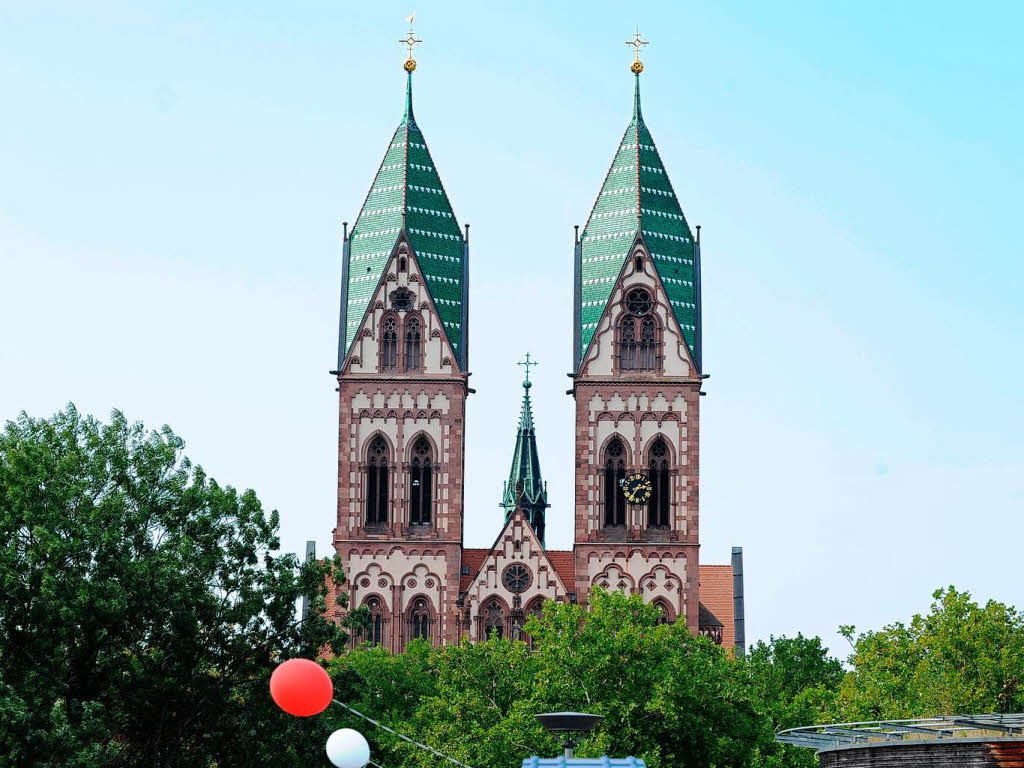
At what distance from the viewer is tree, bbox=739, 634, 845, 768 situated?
6369 centimetres

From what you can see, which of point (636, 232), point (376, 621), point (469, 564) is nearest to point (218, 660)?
point (376, 621)

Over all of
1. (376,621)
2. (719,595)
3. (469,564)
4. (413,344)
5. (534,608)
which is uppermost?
(413,344)

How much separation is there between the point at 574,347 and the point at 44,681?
37.9 m

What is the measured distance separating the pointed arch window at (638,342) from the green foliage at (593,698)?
18.7 metres

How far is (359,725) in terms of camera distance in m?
70.1

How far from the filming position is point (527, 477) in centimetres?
10500

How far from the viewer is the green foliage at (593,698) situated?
59.8 m

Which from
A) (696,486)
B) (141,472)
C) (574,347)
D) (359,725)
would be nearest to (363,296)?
(574,347)

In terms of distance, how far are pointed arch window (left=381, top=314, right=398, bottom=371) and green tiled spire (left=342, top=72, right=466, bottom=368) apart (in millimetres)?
1081

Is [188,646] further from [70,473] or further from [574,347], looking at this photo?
[574,347]

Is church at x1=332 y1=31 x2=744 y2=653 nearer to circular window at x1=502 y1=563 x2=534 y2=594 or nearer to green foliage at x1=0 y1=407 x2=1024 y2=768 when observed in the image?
circular window at x1=502 y1=563 x2=534 y2=594

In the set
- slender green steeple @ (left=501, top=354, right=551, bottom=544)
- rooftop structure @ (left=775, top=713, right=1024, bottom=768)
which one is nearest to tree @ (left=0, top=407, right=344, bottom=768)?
rooftop structure @ (left=775, top=713, right=1024, bottom=768)

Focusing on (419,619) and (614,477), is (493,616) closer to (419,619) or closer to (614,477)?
(419,619)

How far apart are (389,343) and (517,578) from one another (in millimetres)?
10990
